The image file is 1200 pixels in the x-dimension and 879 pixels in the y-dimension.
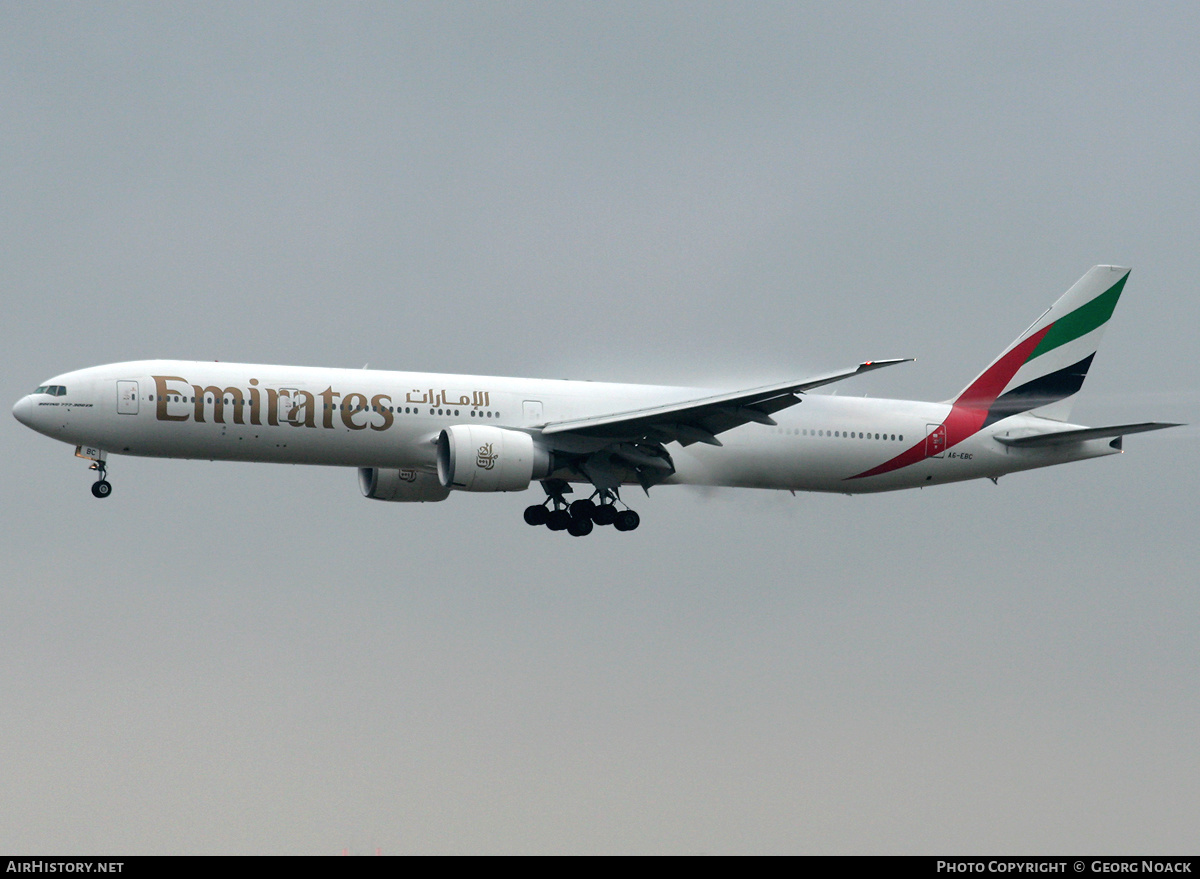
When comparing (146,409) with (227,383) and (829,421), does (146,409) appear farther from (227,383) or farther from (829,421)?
(829,421)

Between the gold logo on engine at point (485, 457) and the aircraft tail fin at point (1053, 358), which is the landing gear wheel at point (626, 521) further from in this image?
the aircraft tail fin at point (1053, 358)

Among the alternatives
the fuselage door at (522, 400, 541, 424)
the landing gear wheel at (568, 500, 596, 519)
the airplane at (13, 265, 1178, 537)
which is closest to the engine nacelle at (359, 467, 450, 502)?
the airplane at (13, 265, 1178, 537)

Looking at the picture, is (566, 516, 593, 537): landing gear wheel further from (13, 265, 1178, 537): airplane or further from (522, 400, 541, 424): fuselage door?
(522, 400, 541, 424): fuselage door

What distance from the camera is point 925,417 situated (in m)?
46.2

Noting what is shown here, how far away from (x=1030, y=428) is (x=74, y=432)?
28371mm

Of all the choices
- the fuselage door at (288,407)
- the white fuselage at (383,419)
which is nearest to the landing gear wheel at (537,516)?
the white fuselage at (383,419)

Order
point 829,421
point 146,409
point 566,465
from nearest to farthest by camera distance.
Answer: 1. point 146,409
2. point 566,465
3. point 829,421

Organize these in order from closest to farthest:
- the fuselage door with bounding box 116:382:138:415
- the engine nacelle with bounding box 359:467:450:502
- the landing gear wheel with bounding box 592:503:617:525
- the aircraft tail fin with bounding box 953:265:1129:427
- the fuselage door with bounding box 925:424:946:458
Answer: the fuselage door with bounding box 116:382:138:415 < the landing gear wheel with bounding box 592:503:617:525 < the fuselage door with bounding box 925:424:946:458 < the engine nacelle with bounding box 359:467:450:502 < the aircraft tail fin with bounding box 953:265:1129:427

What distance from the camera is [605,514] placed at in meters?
44.1

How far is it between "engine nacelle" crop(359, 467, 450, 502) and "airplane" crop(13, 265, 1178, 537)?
0.06 metres

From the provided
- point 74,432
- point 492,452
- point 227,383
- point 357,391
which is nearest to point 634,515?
point 492,452

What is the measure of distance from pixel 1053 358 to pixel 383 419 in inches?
882

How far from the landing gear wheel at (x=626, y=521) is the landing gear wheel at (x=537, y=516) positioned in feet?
7.10

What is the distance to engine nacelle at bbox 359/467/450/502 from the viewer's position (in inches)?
1829
